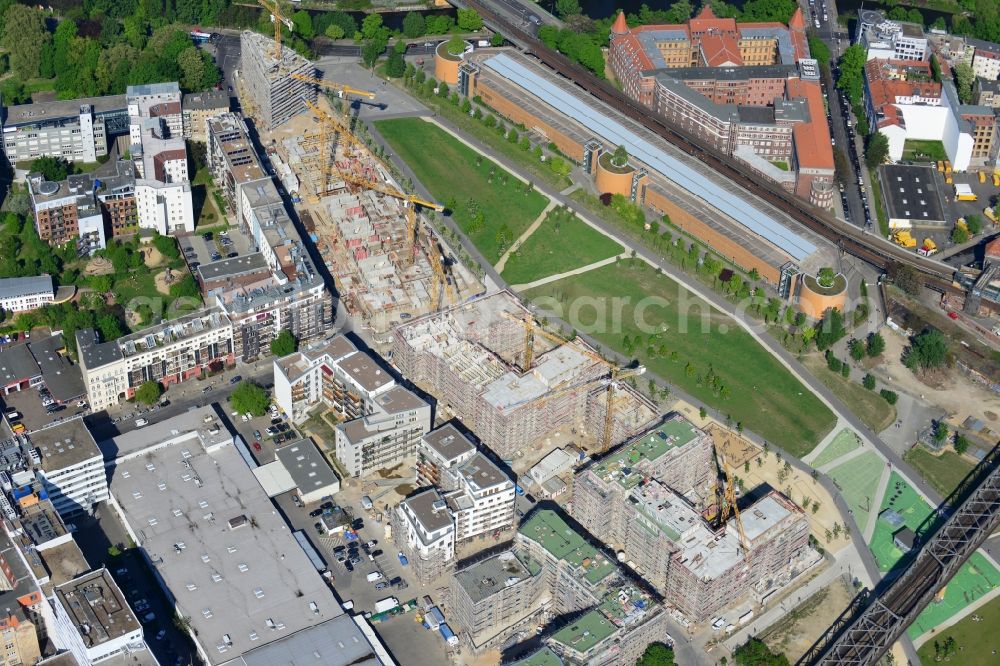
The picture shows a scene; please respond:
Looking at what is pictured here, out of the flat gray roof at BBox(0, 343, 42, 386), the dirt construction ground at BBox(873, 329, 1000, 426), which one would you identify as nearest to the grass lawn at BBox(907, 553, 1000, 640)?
the dirt construction ground at BBox(873, 329, 1000, 426)

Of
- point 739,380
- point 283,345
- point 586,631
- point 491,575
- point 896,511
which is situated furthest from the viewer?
point 739,380

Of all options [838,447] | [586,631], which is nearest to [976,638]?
[838,447]

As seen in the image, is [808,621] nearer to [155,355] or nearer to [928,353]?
[928,353]

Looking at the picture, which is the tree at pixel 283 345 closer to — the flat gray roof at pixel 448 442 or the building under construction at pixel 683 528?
the flat gray roof at pixel 448 442

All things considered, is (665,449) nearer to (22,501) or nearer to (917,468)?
(917,468)

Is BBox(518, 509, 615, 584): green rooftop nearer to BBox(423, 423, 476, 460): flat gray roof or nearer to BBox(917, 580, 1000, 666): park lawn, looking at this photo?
BBox(423, 423, 476, 460): flat gray roof

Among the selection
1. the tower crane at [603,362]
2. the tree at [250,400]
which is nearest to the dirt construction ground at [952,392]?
the tower crane at [603,362]
